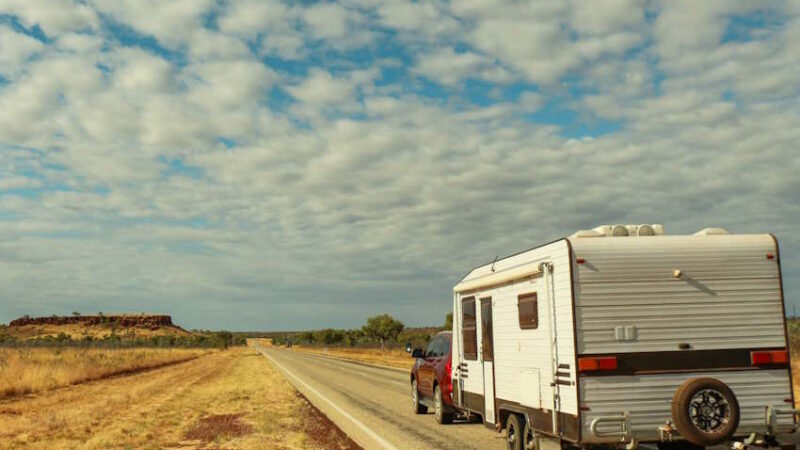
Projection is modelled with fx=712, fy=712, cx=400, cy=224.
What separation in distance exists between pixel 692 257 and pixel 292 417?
11171mm

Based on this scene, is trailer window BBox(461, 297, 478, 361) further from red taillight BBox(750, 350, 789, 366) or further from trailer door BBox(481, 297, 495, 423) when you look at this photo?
red taillight BBox(750, 350, 789, 366)

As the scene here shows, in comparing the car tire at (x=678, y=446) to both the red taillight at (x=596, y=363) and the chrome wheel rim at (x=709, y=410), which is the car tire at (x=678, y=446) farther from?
the red taillight at (x=596, y=363)

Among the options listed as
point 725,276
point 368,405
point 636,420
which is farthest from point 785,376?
point 368,405

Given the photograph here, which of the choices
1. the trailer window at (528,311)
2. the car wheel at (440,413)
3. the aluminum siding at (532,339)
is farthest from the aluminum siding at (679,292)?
the car wheel at (440,413)

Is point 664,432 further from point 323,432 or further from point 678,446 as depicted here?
point 323,432

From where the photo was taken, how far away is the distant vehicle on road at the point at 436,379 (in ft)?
Answer: 48.7

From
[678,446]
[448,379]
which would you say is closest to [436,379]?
[448,379]

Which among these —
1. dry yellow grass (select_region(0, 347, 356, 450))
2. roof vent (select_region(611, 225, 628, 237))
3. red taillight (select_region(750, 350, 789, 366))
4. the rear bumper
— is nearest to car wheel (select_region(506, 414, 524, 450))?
the rear bumper

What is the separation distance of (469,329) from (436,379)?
3036 mm

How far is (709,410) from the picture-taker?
8.05 m

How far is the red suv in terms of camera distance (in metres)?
14.8

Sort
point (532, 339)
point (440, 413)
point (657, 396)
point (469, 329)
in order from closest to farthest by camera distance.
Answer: point (657, 396) < point (532, 339) < point (469, 329) < point (440, 413)

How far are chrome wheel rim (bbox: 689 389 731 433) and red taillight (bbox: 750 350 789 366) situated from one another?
709 millimetres

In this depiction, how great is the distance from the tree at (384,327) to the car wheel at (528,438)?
10337 cm
